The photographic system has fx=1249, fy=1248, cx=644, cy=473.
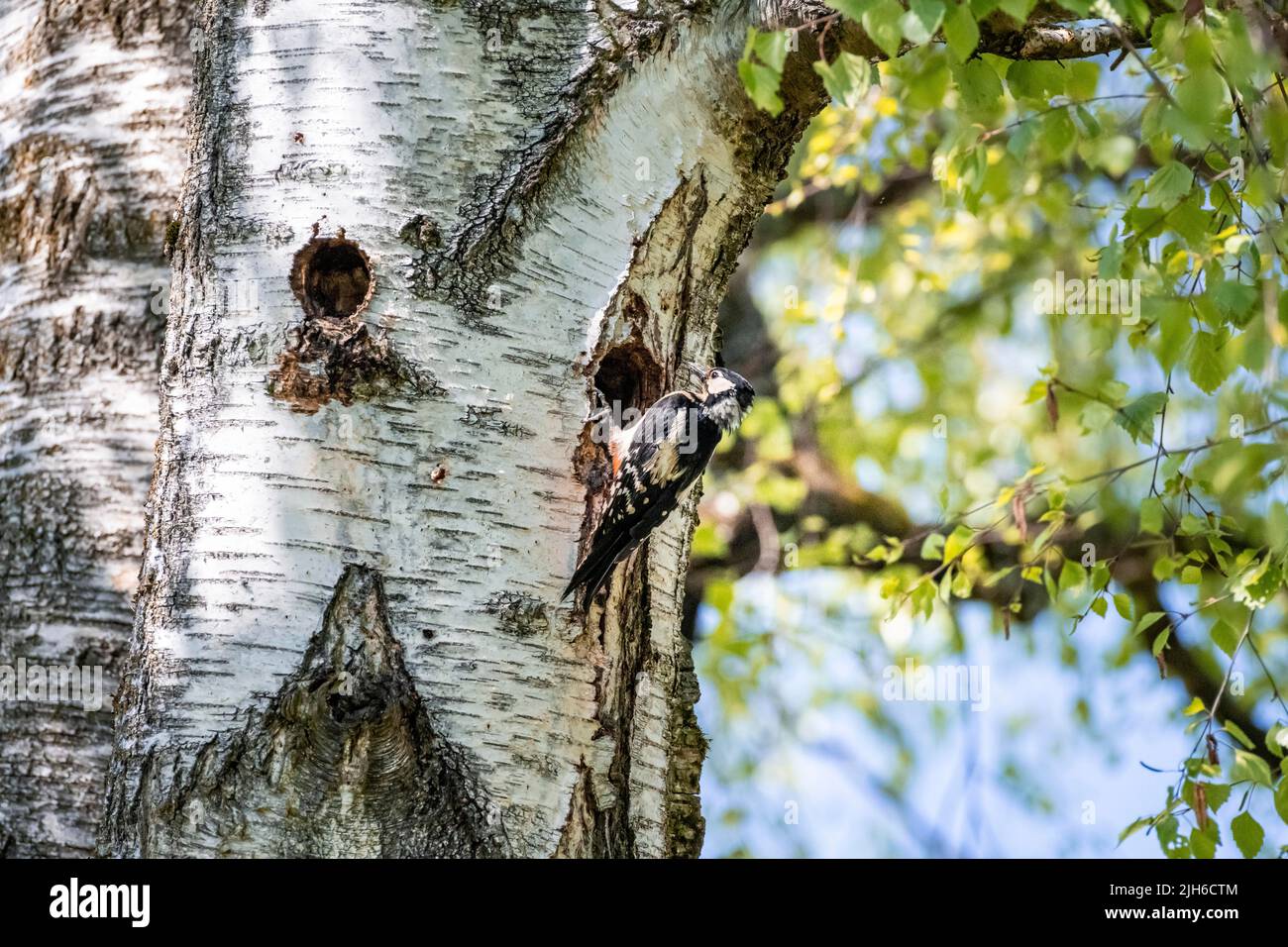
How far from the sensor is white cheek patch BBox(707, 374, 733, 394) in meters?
3.96

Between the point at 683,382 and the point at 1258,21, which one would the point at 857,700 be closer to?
the point at 683,382

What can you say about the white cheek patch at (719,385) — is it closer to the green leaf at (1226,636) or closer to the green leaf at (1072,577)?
the green leaf at (1072,577)

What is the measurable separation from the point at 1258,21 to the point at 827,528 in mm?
4575

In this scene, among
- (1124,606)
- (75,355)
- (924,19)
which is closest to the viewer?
(924,19)

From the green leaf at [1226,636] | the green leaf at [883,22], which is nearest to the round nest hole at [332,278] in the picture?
the green leaf at [883,22]

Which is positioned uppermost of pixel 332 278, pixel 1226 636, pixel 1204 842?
pixel 332 278

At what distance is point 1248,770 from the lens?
251cm

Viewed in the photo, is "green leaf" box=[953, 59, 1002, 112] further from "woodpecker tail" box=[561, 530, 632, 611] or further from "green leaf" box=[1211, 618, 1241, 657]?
"green leaf" box=[1211, 618, 1241, 657]

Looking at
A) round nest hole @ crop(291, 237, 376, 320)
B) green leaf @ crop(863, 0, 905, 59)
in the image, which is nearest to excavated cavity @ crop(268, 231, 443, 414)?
round nest hole @ crop(291, 237, 376, 320)

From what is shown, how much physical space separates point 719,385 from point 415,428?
5.81 feet

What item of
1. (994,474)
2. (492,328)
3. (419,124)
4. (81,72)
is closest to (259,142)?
(419,124)

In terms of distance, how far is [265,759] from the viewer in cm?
222

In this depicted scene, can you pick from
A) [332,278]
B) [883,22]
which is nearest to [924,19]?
[883,22]

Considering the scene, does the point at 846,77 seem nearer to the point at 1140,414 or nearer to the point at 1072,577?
the point at 1140,414
